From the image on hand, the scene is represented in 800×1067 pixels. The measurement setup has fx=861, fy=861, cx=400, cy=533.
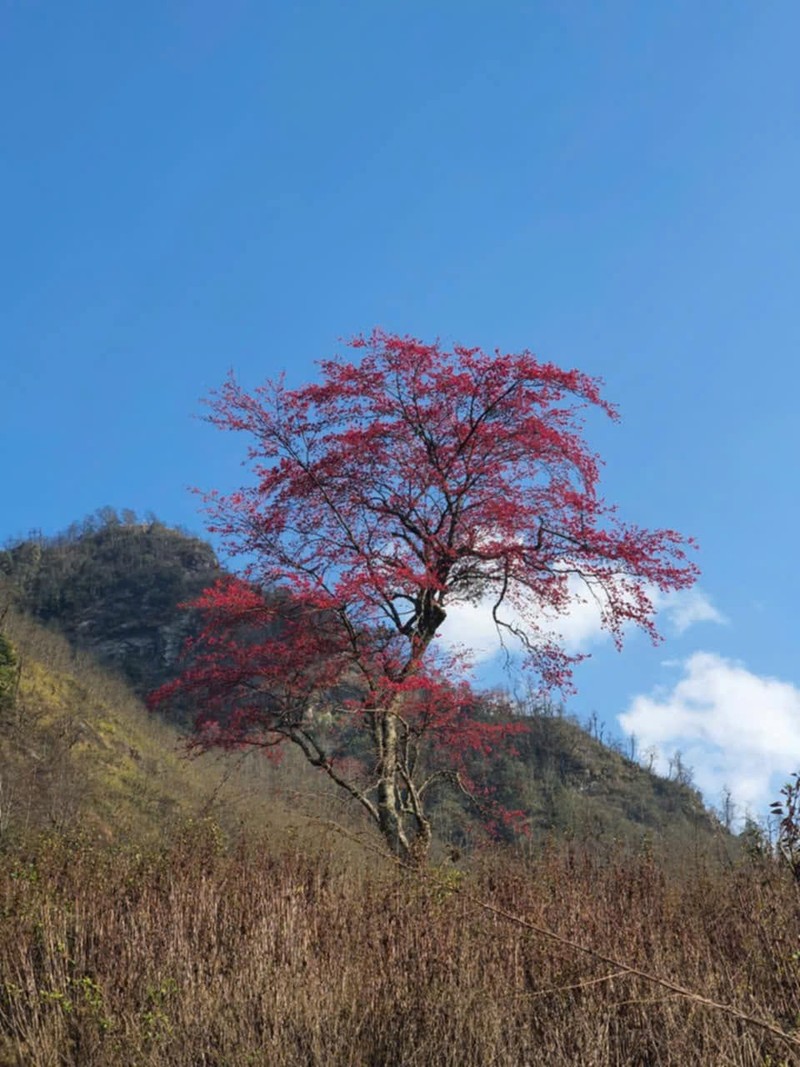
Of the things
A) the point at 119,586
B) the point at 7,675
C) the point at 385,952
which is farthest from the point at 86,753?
the point at 119,586

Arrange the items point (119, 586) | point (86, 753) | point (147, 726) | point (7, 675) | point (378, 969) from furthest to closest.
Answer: point (119, 586) → point (147, 726) → point (86, 753) → point (7, 675) → point (378, 969)

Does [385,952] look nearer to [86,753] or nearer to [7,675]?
[7,675]

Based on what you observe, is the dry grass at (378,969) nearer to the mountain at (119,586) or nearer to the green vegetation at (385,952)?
the green vegetation at (385,952)

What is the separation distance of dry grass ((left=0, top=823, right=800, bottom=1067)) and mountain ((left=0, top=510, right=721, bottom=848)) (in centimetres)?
233

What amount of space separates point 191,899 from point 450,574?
4.67 m

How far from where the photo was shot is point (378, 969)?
185 inches

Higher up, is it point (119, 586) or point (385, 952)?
point (119, 586)

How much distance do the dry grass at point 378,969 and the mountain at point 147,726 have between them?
7.63 feet

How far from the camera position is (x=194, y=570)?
124 meters

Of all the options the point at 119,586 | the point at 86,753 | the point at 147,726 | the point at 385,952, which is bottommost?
the point at 86,753

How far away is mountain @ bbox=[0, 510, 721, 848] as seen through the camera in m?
34.6

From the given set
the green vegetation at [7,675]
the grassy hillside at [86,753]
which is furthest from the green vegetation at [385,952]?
the green vegetation at [7,675]

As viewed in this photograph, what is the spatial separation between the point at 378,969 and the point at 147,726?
57.0 meters

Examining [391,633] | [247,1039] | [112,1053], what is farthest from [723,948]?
[391,633]
